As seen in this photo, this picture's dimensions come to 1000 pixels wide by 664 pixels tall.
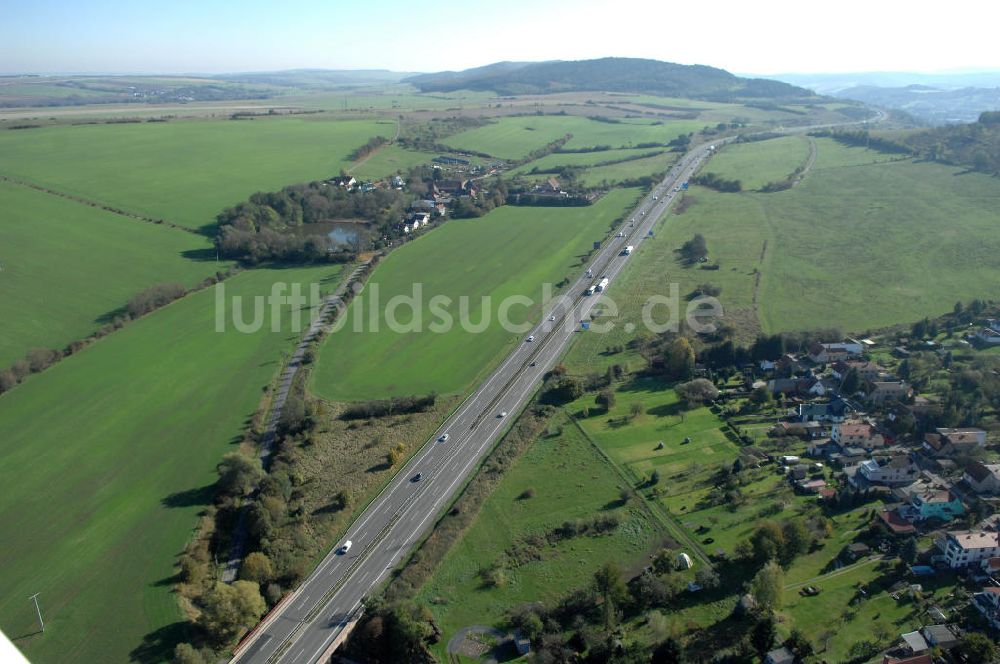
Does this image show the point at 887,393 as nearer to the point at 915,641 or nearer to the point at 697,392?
the point at 697,392

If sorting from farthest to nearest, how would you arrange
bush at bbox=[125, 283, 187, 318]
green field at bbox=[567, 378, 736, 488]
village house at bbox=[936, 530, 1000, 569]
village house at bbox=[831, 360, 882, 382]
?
1. bush at bbox=[125, 283, 187, 318]
2. village house at bbox=[831, 360, 882, 382]
3. green field at bbox=[567, 378, 736, 488]
4. village house at bbox=[936, 530, 1000, 569]

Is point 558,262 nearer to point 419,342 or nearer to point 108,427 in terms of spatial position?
point 419,342

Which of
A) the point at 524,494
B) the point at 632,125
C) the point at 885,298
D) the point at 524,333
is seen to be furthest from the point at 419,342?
the point at 632,125

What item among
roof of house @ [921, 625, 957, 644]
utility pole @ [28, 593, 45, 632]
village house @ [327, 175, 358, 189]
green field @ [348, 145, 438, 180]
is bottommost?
utility pole @ [28, 593, 45, 632]

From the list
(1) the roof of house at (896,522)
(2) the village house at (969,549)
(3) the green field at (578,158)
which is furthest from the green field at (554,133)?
(2) the village house at (969,549)

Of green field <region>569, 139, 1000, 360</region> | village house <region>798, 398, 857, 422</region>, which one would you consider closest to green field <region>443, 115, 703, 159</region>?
green field <region>569, 139, 1000, 360</region>

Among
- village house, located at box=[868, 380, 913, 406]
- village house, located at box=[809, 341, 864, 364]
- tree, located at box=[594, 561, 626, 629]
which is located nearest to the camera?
tree, located at box=[594, 561, 626, 629]

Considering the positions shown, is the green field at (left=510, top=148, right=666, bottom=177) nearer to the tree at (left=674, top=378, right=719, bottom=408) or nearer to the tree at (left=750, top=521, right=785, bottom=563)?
the tree at (left=674, top=378, right=719, bottom=408)

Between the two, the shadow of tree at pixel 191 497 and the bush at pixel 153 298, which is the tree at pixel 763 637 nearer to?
the shadow of tree at pixel 191 497
